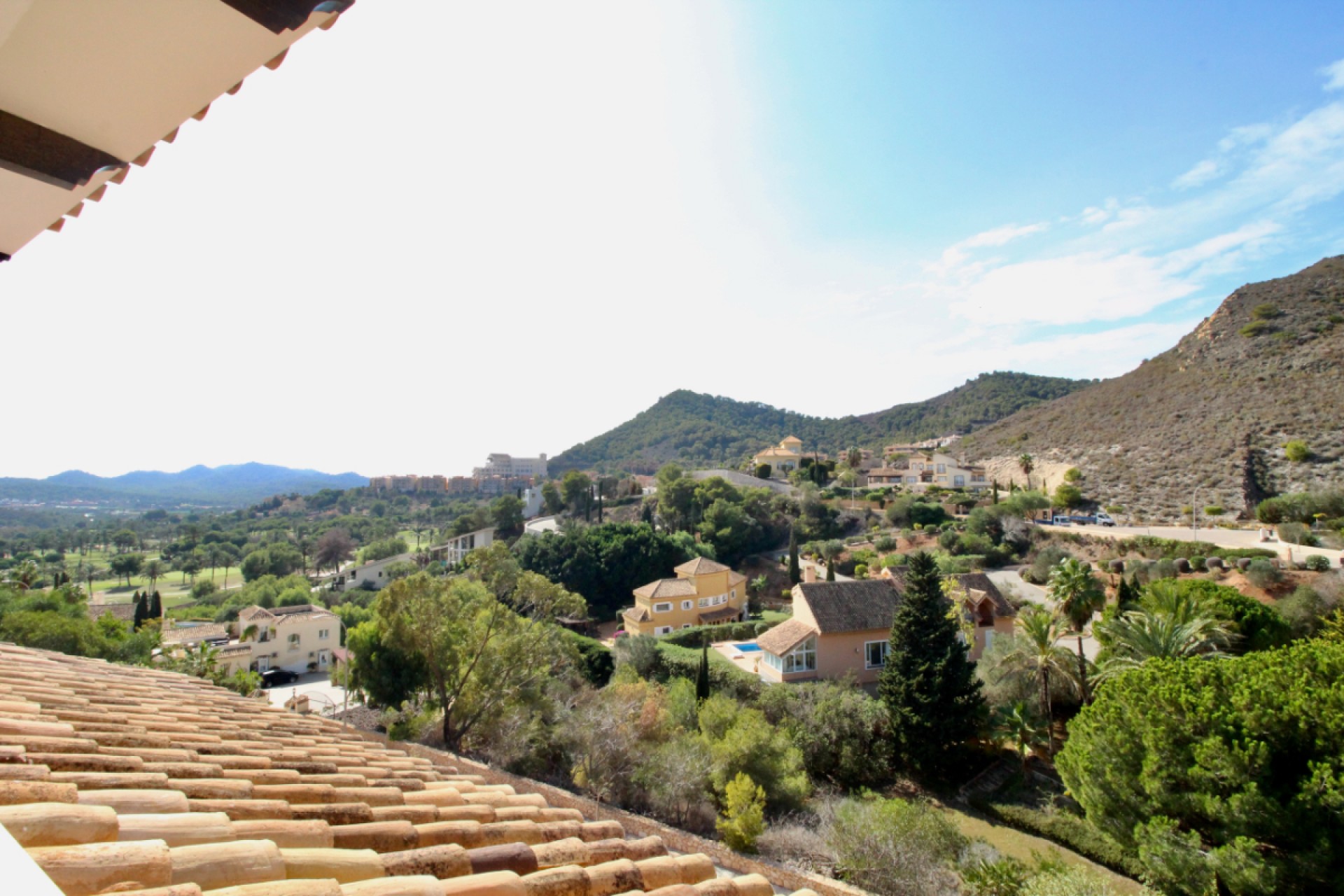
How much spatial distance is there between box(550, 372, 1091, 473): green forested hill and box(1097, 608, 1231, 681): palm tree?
81531 millimetres

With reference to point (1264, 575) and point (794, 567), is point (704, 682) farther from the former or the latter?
point (1264, 575)

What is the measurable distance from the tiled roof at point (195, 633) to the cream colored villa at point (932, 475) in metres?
51.6

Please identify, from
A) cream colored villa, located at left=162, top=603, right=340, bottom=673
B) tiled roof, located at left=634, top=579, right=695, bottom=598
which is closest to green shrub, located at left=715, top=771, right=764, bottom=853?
tiled roof, located at left=634, top=579, right=695, bottom=598

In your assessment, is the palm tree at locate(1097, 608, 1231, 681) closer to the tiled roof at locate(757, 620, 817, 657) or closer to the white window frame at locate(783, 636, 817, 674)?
the white window frame at locate(783, 636, 817, 674)

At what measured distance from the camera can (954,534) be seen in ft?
121

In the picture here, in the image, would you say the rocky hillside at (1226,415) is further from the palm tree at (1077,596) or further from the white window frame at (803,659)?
the white window frame at (803,659)

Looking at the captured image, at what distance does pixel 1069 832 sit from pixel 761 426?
434ft

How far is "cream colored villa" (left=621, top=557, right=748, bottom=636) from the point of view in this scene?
101 ft

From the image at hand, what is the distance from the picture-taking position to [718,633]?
94.8 feet

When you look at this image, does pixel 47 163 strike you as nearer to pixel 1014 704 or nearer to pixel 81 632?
pixel 1014 704

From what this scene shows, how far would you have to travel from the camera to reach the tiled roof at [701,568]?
31.9 meters

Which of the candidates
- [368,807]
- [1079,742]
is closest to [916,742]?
[1079,742]

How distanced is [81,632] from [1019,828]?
30070 millimetres

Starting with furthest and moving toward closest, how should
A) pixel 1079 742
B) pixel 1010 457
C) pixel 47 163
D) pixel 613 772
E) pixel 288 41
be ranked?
1. pixel 1010 457
2. pixel 613 772
3. pixel 1079 742
4. pixel 47 163
5. pixel 288 41
